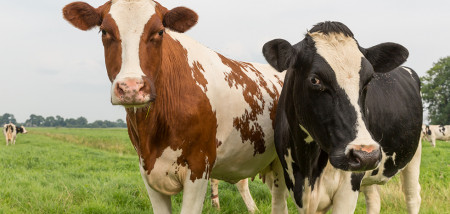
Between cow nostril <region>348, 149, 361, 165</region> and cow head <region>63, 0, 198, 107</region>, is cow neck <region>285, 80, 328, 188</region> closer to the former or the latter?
cow nostril <region>348, 149, 361, 165</region>

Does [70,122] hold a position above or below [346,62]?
below

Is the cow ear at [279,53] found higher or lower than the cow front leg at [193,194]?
higher

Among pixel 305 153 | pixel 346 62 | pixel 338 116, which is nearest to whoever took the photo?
pixel 338 116

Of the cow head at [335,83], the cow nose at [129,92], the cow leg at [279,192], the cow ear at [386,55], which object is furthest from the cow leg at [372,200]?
the cow nose at [129,92]

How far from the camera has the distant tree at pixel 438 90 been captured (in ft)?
179

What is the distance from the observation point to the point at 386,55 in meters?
3.65

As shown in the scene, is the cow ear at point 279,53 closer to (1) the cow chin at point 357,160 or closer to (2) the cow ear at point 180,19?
(2) the cow ear at point 180,19

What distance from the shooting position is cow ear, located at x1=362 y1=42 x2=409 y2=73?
3.59 metres

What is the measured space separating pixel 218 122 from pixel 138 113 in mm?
826

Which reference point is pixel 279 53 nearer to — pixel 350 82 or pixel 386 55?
pixel 350 82

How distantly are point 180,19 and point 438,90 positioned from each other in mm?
59391

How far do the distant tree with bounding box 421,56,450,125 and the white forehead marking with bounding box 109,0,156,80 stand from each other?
5751 cm

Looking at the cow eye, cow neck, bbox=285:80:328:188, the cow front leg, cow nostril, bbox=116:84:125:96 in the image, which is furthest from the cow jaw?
cow nostril, bbox=116:84:125:96

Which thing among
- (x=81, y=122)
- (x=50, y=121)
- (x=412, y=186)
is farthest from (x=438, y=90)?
(x=50, y=121)
